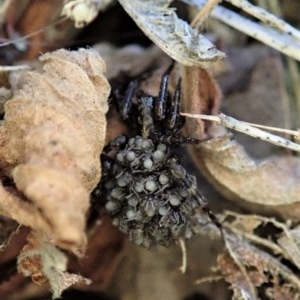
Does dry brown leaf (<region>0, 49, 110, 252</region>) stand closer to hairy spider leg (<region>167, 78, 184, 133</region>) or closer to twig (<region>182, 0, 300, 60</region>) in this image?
hairy spider leg (<region>167, 78, 184, 133</region>)

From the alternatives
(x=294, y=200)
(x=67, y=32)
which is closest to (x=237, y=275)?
(x=294, y=200)

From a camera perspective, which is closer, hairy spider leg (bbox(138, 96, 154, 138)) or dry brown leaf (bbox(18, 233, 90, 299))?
dry brown leaf (bbox(18, 233, 90, 299))

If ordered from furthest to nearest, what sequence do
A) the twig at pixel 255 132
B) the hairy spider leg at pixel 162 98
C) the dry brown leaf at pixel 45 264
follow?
the hairy spider leg at pixel 162 98 → the twig at pixel 255 132 → the dry brown leaf at pixel 45 264

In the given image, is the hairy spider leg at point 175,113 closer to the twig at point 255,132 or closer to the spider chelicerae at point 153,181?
the spider chelicerae at point 153,181

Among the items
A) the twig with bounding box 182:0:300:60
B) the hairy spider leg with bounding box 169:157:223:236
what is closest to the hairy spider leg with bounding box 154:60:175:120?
the hairy spider leg with bounding box 169:157:223:236

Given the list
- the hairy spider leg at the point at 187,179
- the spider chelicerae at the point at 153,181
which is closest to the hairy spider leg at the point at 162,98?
the spider chelicerae at the point at 153,181

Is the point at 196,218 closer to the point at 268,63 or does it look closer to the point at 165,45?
the point at 165,45
